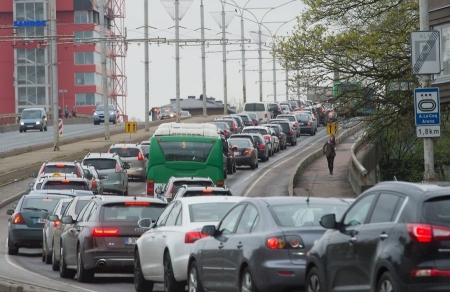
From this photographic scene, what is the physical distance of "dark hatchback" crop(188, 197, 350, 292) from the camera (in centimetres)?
1266

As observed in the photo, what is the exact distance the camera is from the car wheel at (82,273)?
1923cm

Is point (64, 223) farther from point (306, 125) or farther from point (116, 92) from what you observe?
point (116, 92)

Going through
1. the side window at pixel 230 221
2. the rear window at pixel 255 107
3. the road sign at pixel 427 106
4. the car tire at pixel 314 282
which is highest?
the rear window at pixel 255 107

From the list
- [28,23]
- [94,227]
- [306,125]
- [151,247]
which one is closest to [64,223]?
[94,227]

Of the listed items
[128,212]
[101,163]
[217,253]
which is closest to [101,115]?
[101,163]

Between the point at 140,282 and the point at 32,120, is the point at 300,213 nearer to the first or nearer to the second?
the point at 140,282

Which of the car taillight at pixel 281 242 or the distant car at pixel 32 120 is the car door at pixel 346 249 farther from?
the distant car at pixel 32 120

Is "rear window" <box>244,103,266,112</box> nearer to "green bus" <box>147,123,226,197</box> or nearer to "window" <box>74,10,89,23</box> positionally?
"window" <box>74,10,89,23</box>

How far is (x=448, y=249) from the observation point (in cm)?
991

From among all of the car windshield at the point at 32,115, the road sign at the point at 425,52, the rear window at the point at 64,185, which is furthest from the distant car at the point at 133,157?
the car windshield at the point at 32,115

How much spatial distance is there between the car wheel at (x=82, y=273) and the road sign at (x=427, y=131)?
19.3 feet

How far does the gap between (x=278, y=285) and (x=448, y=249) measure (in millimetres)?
3101

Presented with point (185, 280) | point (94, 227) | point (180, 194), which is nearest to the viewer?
point (185, 280)

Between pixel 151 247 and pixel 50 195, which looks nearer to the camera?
pixel 151 247
